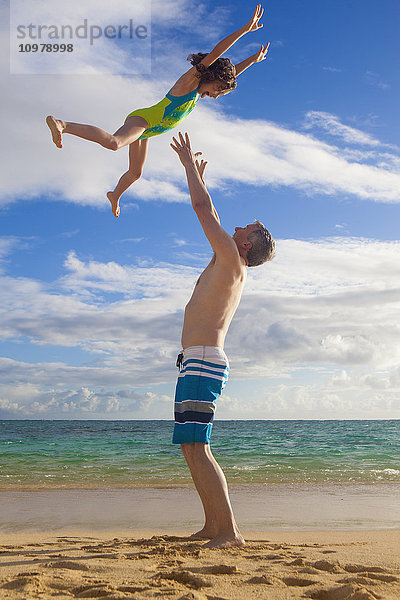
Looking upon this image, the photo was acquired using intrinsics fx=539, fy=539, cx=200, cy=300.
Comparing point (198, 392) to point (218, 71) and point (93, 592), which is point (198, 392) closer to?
point (93, 592)

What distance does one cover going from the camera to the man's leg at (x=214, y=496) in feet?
11.4

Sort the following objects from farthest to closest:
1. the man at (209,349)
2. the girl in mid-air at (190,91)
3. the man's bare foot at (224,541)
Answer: the girl in mid-air at (190,91) < the man at (209,349) < the man's bare foot at (224,541)

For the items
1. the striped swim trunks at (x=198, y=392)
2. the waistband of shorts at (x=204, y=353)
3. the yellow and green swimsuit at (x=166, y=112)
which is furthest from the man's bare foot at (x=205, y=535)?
the yellow and green swimsuit at (x=166, y=112)

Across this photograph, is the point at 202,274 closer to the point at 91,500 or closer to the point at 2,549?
the point at 2,549

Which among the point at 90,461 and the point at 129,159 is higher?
the point at 129,159

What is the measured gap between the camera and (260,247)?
3.84 metres

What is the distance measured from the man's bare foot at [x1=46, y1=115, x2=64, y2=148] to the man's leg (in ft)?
7.17

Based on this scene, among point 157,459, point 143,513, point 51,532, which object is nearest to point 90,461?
point 157,459

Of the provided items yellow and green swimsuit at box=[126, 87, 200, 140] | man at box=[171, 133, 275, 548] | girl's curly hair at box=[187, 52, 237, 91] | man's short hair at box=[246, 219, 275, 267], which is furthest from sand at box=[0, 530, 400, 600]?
girl's curly hair at box=[187, 52, 237, 91]

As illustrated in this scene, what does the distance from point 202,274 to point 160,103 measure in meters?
1.50

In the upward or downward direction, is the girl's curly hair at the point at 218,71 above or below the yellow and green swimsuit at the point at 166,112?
above

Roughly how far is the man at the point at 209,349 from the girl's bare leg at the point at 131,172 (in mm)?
837

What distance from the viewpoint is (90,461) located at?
43.1 feet

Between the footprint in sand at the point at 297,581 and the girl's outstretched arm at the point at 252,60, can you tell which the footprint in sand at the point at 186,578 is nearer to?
the footprint in sand at the point at 297,581
